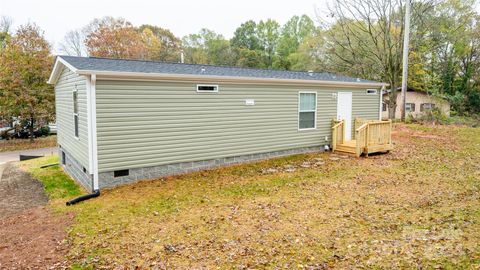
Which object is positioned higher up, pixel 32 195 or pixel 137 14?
pixel 137 14

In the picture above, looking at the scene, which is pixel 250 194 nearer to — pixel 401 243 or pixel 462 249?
pixel 401 243

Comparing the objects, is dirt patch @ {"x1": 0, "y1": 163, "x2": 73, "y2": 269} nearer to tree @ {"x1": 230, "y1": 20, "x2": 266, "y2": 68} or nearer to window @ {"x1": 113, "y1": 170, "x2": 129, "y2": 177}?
window @ {"x1": 113, "y1": 170, "x2": 129, "y2": 177}

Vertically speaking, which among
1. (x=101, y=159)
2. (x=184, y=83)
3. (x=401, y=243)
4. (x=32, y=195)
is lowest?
(x=32, y=195)

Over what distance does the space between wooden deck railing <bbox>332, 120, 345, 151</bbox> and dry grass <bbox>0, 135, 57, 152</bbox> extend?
16.7m

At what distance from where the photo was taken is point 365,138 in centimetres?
1048

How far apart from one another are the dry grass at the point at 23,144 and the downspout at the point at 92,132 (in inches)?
559

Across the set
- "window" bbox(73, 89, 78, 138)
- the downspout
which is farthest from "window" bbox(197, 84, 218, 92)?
"window" bbox(73, 89, 78, 138)

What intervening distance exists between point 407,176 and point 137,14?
3825 centimetres

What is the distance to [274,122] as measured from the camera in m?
10.1

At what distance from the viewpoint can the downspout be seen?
6773 millimetres

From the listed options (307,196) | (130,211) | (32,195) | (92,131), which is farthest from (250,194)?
(32,195)

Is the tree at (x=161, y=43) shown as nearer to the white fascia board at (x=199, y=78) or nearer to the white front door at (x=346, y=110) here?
the white front door at (x=346, y=110)

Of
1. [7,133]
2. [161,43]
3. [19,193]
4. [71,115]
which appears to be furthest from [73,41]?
[19,193]

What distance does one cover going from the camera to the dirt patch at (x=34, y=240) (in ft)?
A: 13.3
